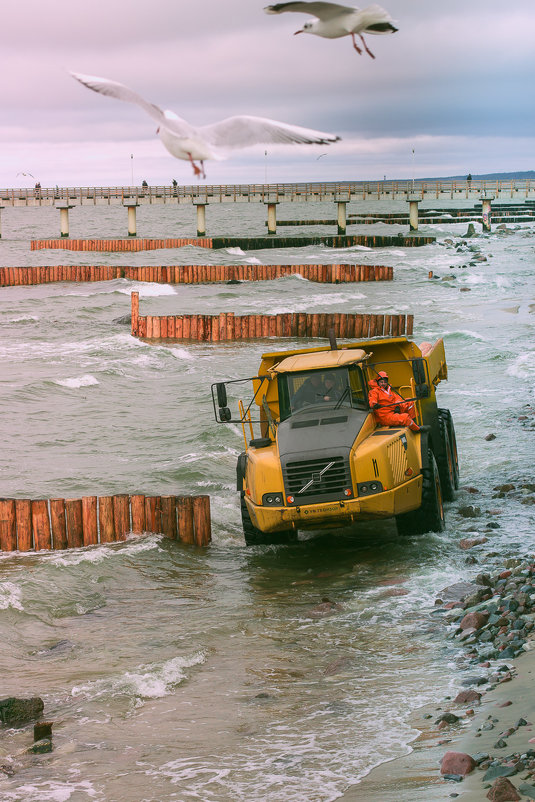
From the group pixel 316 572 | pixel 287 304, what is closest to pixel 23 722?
pixel 316 572

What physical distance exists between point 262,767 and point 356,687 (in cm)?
173

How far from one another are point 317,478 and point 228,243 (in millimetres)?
72689

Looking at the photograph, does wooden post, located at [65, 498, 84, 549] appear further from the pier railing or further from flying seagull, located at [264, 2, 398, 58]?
the pier railing

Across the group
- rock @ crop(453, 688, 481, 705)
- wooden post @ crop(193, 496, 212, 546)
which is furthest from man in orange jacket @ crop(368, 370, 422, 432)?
rock @ crop(453, 688, 481, 705)

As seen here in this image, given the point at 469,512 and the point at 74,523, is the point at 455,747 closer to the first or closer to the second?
the point at 469,512

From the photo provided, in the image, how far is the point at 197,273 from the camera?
5903 cm

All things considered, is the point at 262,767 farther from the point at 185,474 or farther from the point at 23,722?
the point at 185,474

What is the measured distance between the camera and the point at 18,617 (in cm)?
1156

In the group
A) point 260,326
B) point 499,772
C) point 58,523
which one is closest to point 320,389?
point 58,523

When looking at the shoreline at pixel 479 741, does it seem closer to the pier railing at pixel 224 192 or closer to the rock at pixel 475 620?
the rock at pixel 475 620

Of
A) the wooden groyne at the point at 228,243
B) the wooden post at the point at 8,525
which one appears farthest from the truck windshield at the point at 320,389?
the wooden groyne at the point at 228,243

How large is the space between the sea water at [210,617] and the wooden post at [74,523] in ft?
1.36

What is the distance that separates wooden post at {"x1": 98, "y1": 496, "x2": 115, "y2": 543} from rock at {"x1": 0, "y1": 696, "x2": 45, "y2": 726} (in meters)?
5.66

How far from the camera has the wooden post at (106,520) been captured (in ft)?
46.8
